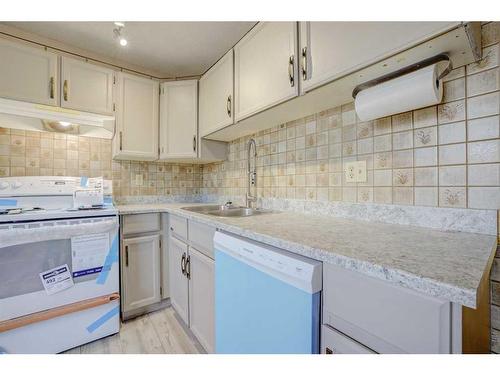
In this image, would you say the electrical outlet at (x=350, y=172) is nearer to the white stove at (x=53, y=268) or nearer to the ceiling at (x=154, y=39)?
the ceiling at (x=154, y=39)

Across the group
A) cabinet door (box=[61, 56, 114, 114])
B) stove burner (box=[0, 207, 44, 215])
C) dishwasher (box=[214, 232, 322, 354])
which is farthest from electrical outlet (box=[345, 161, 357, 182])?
stove burner (box=[0, 207, 44, 215])

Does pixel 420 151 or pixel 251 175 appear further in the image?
pixel 251 175

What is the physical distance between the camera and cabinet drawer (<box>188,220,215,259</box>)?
127 cm

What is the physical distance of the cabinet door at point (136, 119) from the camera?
1.94 meters

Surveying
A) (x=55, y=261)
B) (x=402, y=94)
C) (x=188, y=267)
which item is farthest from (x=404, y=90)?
(x=55, y=261)

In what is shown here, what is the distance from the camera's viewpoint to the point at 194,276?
1460 mm

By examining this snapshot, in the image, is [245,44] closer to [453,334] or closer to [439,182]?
[439,182]

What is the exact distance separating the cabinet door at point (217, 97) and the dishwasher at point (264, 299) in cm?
101

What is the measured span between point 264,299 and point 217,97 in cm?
152

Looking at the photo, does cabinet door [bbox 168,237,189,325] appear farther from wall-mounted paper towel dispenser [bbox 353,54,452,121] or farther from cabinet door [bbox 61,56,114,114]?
wall-mounted paper towel dispenser [bbox 353,54,452,121]

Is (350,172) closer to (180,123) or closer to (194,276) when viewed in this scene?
(194,276)

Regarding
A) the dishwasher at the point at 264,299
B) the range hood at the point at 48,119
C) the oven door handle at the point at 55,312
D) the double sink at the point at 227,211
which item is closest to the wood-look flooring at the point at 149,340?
the oven door handle at the point at 55,312

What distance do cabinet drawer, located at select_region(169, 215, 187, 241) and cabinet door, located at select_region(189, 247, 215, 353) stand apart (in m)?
0.15

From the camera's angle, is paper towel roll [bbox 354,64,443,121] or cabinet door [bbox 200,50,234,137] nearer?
paper towel roll [bbox 354,64,443,121]
